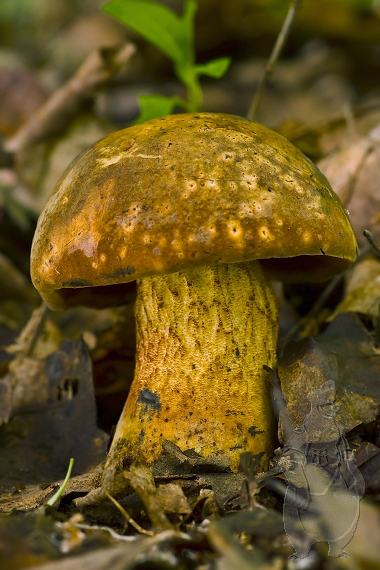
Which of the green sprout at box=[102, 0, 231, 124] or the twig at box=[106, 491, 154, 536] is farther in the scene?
the green sprout at box=[102, 0, 231, 124]

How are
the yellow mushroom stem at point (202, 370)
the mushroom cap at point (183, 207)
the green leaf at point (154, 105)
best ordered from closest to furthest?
the mushroom cap at point (183, 207), the yellow mushroom stem at point (202, 370), the green leaf at point (154, 105)

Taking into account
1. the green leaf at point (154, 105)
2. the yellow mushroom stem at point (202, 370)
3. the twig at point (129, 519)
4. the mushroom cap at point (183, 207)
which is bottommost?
the twig at point (129, 519)

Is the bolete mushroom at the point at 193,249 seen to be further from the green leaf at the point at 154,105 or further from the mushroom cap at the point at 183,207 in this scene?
the green leaf at the point at 154,105

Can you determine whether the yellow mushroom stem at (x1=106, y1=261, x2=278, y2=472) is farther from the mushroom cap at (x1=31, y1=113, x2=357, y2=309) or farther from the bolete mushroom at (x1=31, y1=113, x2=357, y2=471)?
the mushroom cap at (x1=31, y1=113, x2=357, y2=309)

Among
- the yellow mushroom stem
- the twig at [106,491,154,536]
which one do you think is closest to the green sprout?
the yellow mushroom stem
